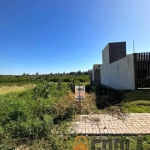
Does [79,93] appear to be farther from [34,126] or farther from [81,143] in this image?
[81,143]

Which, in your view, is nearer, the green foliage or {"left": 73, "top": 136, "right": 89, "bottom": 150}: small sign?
{"left": 73, "top": 136, "right": 89, "bottom": 150}: small sign

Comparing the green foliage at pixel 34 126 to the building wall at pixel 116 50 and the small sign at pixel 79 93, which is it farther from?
the building wall at pixel 116 50

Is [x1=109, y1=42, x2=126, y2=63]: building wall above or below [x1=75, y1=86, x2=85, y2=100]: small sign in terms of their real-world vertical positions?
above

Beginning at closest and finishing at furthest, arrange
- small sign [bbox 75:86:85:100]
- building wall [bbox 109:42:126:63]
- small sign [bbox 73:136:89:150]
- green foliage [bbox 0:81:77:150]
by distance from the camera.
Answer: small sign [bbox 73:136:89:150] < green foliage [bbox 0:81:77:150] < small sign [bbox 75:86:85:100] < building wall [bbox 109:42:126:63]

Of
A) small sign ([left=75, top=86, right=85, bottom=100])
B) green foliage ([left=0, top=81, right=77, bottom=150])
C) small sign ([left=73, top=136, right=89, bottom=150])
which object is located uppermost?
small sign ([left=75, top=86, right=85, bottom=100])

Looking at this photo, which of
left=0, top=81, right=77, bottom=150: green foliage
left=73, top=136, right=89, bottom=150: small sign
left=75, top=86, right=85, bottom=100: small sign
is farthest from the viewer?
left=75, top=86, right=85, bottom=100: small sign

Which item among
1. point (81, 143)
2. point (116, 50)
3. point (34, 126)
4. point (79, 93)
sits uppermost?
point (116, 50)

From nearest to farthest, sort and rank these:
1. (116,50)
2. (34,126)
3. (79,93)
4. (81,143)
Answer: (81,143)
(34,126)
(79,93)
(116,50)

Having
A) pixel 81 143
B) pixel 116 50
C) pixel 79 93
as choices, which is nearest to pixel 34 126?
pixel 81 143

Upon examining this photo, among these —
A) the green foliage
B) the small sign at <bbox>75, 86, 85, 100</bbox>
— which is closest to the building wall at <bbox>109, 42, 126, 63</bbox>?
the small sign at <bbox>75, 86, 85, 100</bbox>

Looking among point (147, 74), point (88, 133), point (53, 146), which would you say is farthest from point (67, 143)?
point (147, 74)

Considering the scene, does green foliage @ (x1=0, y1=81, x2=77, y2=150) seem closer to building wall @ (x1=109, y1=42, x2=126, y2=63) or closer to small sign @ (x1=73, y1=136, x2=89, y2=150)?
small sign @ (x1=73, y1=136, x2=89, y2=150)

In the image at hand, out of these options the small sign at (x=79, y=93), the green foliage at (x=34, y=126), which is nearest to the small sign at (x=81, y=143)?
the green foliage at (x=34, y=126)

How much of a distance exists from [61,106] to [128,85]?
596 centimetres
